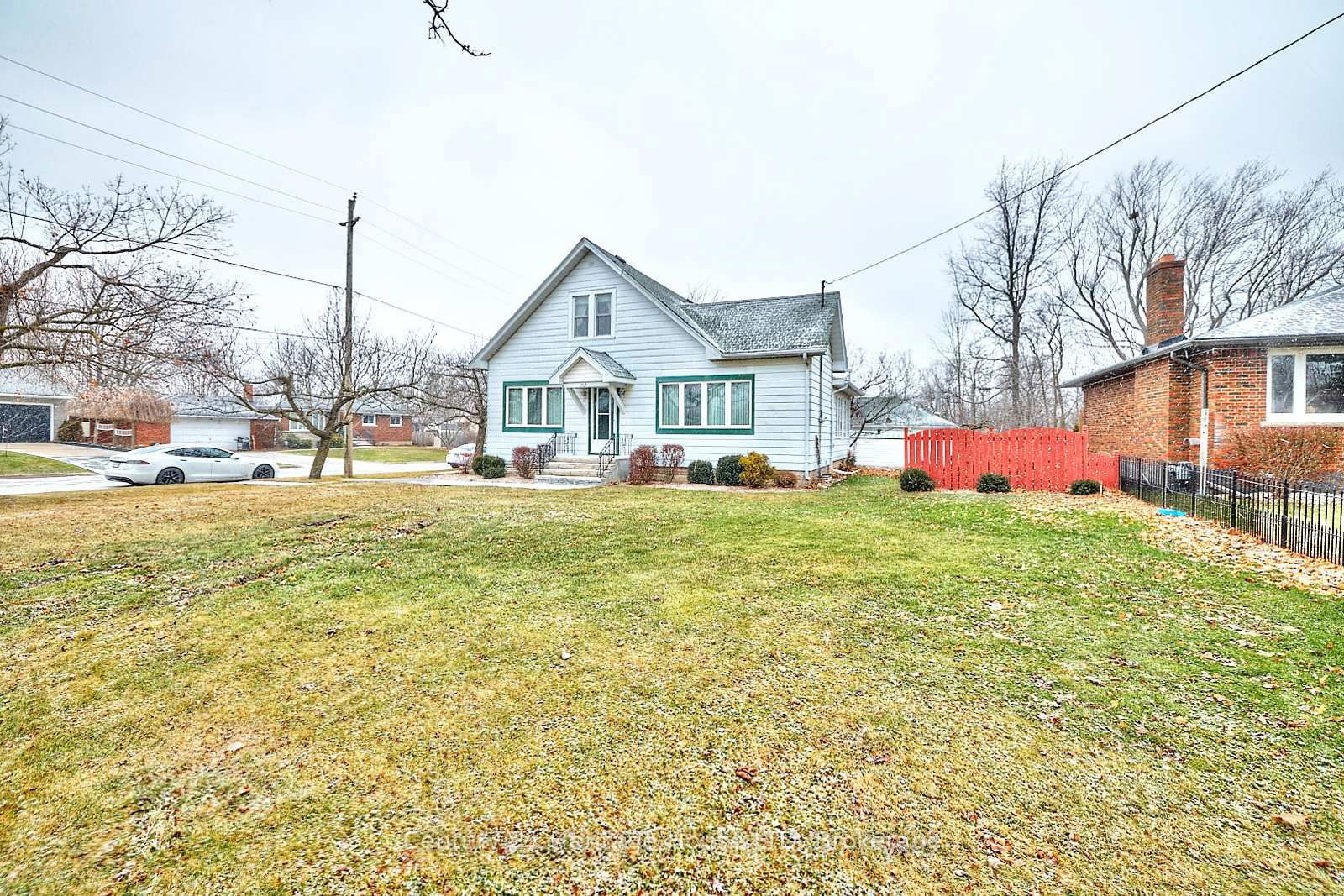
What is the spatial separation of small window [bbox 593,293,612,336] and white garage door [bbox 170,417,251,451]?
108 ft

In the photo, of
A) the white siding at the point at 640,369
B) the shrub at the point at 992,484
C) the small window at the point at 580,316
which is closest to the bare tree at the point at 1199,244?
the shrub at the point at 992,484

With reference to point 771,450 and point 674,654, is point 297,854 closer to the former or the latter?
point 674,654

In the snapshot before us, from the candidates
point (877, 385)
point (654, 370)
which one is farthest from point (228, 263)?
point (877, 385)

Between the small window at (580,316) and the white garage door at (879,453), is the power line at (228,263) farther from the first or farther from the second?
the white garage door at (879,453)

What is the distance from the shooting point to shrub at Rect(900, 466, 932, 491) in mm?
14516

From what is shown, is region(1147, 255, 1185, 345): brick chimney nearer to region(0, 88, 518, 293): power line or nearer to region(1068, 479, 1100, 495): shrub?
region(1068, 479, 1100, 495): shrub

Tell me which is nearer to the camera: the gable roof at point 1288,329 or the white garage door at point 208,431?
the gable roof at point 1288,329

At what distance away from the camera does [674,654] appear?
3979 mm

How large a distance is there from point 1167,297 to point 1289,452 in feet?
22.4

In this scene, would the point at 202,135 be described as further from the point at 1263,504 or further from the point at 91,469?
the point at 1263,504

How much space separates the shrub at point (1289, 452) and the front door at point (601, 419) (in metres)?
15.0

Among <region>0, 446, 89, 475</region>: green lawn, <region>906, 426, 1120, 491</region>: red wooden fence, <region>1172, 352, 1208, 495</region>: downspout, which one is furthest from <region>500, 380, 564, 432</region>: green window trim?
<region>0, 446, 89, 475</region>: green lawn

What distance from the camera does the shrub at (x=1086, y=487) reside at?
13234mm

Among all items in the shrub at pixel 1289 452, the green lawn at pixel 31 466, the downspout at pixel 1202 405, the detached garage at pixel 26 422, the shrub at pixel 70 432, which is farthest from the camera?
the shrub at pixel 70 432
